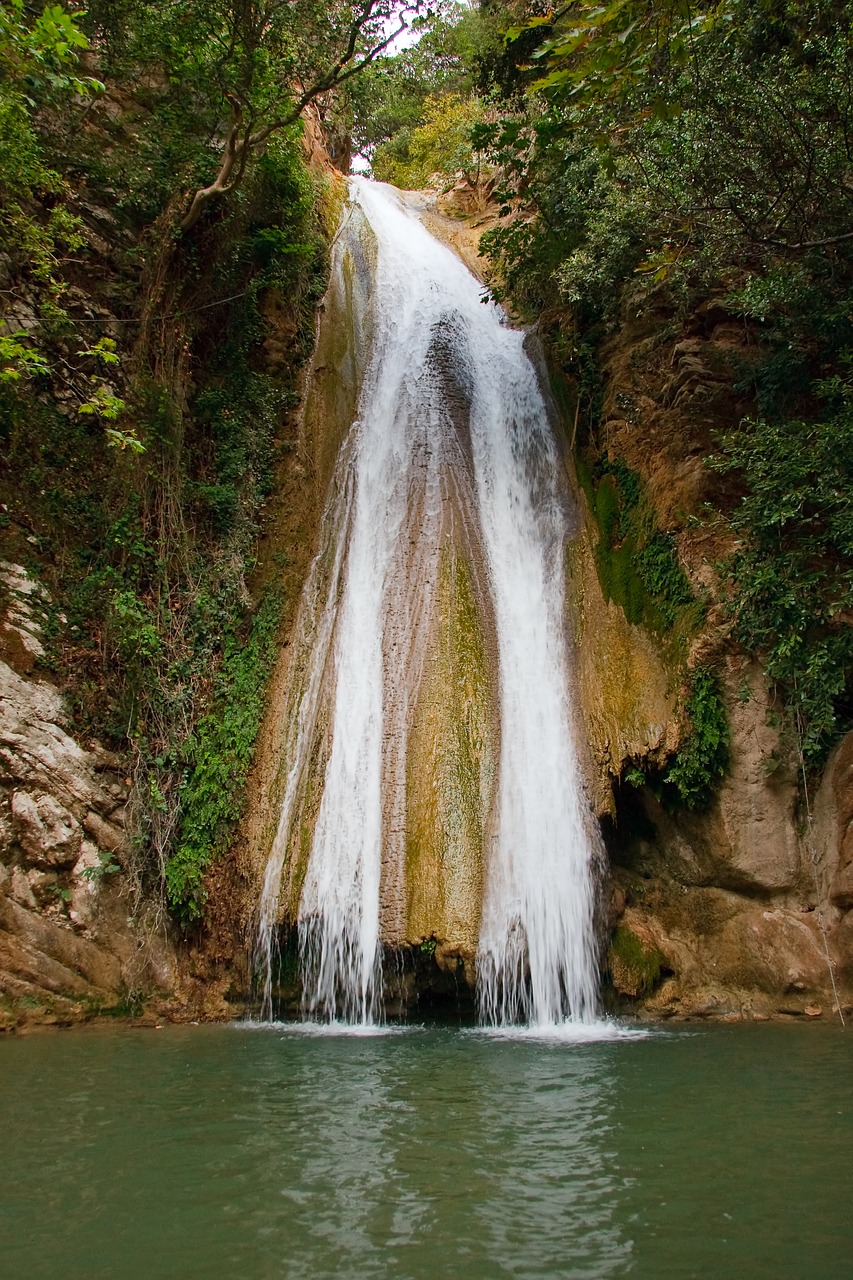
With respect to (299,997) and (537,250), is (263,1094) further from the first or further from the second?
(537,250)

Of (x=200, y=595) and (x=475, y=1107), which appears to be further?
(x=200, y=595)

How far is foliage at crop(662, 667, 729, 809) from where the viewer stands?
870 cm

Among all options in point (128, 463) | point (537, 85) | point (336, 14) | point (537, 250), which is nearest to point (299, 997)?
point (128, 463)

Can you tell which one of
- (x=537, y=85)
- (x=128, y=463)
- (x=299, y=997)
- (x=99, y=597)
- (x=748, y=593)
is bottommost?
(x=299, y=997)

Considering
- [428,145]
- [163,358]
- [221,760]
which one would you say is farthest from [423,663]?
[428,145]

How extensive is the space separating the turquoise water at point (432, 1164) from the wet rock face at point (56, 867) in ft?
5.58

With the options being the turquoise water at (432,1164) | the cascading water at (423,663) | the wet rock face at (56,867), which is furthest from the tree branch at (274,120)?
the turquoise water at (432,1164)

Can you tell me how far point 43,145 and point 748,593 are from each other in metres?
11.8

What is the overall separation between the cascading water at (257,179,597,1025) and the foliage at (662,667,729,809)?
1151mm

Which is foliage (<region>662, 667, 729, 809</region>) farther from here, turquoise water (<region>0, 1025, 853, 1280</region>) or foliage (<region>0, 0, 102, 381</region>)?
foliage (<region>0, 0, 102, 381</region>)

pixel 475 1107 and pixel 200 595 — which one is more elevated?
pixel 200 595

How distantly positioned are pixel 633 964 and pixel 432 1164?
480 cm

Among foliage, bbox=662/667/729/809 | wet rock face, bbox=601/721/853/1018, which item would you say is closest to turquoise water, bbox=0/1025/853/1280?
wet rock face, bbox=601/721/853/1018

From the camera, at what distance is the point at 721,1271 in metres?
2.91
